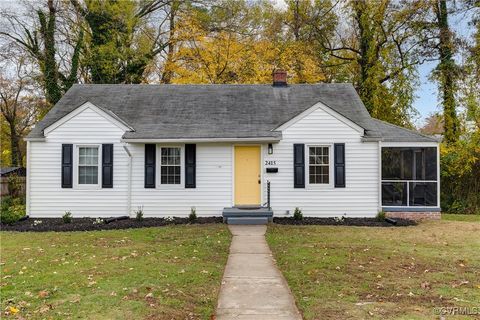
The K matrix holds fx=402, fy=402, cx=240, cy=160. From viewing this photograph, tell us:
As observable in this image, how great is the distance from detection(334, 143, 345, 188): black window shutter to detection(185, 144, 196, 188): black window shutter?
4.63 m

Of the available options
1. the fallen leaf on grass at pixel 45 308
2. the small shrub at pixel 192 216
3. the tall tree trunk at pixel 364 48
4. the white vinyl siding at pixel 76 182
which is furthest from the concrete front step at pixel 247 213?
the tall tree trunk at pixel 364 48

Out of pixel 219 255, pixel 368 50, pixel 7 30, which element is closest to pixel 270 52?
pixel 368 50

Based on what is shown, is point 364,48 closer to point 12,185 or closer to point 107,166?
point 107,166

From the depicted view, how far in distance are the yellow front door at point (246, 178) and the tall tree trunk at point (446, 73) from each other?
12007 millimetres

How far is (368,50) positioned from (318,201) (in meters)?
12.8

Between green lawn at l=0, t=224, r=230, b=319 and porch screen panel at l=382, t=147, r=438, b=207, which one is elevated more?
porch screen panel at l=382, t=147, r=438, b=207

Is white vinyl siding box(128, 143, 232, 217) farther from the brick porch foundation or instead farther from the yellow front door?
the brick porch foundation

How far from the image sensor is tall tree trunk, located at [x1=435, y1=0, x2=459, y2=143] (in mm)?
20125

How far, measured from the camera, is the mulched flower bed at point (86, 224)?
11.5 m

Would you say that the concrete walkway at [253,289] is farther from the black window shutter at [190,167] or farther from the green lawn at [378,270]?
the black window shutter at [190,167]

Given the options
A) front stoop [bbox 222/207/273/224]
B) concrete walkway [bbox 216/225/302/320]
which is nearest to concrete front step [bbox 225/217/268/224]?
front stoop [bbox 222/207/273/224]

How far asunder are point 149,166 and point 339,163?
20.3 feet

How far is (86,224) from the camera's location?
476 inches

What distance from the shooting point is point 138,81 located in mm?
24781
